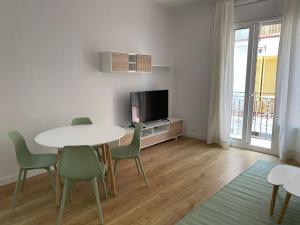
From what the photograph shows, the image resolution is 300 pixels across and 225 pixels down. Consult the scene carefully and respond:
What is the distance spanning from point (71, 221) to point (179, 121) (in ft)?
10.9

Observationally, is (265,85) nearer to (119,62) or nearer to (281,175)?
(281,175)

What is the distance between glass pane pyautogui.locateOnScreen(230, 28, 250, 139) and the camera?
13.9 ft

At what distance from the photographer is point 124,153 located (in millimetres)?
2844

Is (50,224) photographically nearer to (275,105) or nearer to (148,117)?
(148,117)

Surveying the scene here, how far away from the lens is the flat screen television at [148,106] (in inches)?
165

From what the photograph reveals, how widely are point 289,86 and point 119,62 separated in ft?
9.44

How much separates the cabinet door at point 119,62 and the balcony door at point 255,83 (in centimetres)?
221

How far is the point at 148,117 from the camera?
4.41 metres

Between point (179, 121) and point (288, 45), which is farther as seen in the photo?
point (179, 121)

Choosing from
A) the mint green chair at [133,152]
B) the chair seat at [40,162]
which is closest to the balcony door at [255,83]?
the mint green chair at [133,152]

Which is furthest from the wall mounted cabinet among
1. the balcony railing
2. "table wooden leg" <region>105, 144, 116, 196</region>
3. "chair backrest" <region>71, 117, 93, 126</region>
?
the balcony railing

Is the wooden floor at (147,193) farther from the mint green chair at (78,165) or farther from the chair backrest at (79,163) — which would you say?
the chair backrest at (79,163)

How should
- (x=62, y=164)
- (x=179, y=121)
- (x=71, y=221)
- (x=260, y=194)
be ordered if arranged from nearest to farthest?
(x=62, y=164) → (x=71, y=221) → (x=260, y=194) → (x=179, y=121)

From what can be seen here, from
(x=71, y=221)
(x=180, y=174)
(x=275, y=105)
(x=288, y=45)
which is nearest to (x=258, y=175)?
(x=180, y=174)
